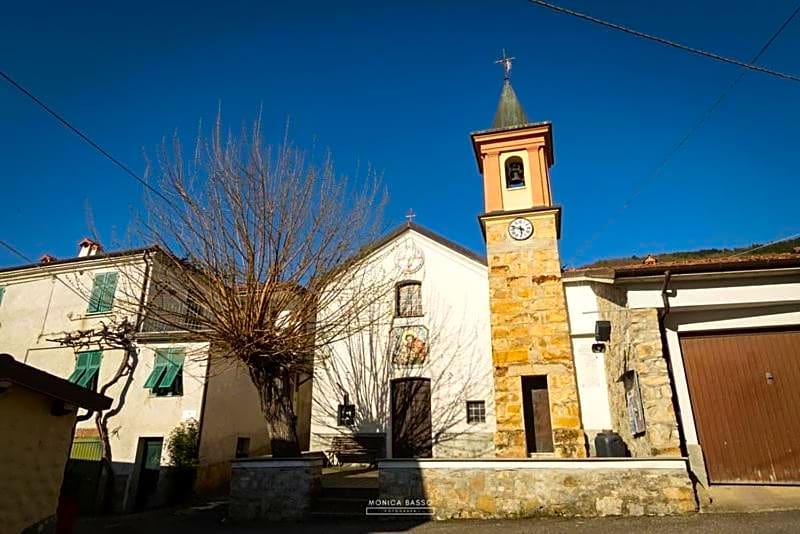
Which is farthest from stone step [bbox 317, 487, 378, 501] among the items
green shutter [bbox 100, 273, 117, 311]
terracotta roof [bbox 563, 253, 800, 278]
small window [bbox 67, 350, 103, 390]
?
Answer: green shutter [bbox 100, 273, 117, 311]

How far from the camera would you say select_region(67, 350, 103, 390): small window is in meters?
12.5

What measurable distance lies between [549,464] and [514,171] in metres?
8.86

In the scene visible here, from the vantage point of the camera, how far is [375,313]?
14.0 m

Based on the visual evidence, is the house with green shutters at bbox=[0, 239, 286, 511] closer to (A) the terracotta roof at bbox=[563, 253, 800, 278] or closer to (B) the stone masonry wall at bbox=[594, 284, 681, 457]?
(B) the stone masonry wall at bbox=[594, 284, 681, 457]

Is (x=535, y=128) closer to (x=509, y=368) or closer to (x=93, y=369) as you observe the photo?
(x=509, y=368)

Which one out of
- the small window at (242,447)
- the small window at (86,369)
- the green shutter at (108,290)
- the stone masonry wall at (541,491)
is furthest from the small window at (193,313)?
the green shutter at (108,290)

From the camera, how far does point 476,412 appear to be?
12602 mm

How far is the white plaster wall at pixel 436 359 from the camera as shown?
12.8 meters

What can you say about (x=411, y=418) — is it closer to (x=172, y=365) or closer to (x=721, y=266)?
(x=172, y=365)

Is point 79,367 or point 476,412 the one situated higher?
point 79,367

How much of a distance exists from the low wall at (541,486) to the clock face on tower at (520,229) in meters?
6.90

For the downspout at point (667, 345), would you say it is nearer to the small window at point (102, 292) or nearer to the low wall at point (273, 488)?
the low wall at point (273, 488)

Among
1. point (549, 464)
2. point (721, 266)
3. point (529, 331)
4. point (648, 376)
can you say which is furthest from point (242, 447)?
point (721, 266)

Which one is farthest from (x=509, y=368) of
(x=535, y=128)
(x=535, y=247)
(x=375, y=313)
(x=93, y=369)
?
(x=93, y=369)
